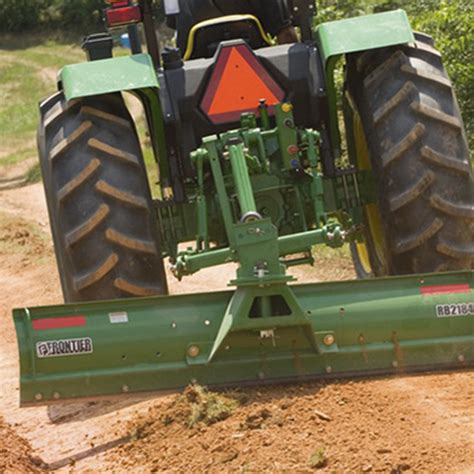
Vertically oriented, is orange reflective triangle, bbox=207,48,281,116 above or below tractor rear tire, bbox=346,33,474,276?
above

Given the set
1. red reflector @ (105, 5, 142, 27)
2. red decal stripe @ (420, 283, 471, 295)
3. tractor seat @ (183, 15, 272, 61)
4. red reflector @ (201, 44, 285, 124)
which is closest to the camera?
red decal stripe @ (420, 283, 471, 295)

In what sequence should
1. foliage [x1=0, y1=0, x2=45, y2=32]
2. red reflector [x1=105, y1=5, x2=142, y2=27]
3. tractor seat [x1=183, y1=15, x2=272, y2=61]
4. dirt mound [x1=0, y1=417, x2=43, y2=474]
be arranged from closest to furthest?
1. dirt mound [x1=0, y1=417, x2=43, y2=474]
2. red reflector [x1=105, y1=5, x2=142, y2=27]
3. tractor seat [x1=183, y1=15, x2=272, y2=61]
4. foliage [x1=0, y1=0, x2=45, y2=32]

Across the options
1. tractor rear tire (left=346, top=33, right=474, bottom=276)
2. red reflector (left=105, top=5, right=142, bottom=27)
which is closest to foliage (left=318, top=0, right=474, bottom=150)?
red reflector (left=105, top=5, right=142, bottom=27)

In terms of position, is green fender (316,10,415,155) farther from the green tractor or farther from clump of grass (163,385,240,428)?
clump of grass (163,385,240,428)

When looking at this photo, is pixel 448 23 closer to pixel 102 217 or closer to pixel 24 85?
pixel 102 217

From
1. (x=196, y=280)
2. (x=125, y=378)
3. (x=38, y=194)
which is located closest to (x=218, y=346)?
(x=125, y=378)

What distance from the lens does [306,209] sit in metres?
6.93

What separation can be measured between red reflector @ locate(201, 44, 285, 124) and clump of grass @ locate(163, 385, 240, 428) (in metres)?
1.77

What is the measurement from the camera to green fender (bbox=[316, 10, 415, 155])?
6.46 m

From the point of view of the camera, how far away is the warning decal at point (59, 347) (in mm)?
5781

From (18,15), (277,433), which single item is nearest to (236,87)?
(277,433)

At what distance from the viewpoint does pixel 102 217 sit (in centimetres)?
621

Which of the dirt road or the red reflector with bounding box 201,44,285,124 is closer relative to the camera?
the dirt road

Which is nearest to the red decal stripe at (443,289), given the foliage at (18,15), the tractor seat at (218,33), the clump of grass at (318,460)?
the clump of grass at (318,460)
